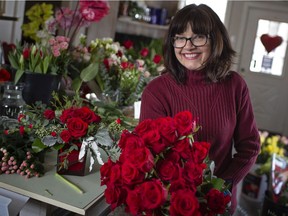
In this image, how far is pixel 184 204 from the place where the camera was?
0.68 meters

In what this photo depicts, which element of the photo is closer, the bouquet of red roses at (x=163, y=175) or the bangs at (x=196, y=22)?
the bouquet of red roses at (x=163, y=175)

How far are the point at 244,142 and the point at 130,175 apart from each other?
0.72m

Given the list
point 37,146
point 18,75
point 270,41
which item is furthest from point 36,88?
point 270,41

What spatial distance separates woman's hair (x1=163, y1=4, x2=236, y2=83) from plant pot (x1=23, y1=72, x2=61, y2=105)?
0.58 meters

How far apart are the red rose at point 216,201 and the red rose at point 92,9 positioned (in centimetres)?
137

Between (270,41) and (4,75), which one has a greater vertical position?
(270,41)

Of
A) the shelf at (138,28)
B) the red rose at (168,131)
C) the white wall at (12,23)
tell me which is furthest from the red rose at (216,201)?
the shelf at (138,28)

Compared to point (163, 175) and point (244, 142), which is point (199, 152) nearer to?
point (163, 175)

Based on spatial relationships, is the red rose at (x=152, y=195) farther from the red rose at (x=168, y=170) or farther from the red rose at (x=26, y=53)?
the red rose at (x=26, y=53)

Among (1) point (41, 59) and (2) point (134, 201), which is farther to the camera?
(1) point (41, 59)

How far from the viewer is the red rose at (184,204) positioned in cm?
68

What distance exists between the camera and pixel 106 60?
203cm

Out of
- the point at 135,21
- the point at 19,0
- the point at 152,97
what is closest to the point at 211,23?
the point at 152,97

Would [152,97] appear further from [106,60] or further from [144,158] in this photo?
[106,60]
